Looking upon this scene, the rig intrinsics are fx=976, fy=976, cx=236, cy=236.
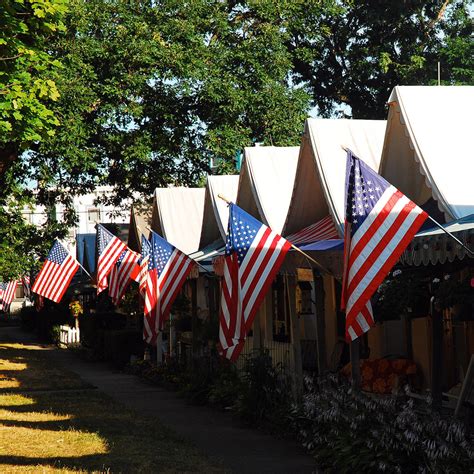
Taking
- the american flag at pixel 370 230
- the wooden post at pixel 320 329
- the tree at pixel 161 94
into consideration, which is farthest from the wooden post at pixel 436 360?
the tree at pixel 161 94

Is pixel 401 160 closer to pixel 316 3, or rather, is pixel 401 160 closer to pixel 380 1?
pixel 316 3

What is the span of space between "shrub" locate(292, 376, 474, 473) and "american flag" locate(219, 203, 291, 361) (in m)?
1.97

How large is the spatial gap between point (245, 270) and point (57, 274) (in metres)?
13.8

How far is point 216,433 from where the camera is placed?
1462cm

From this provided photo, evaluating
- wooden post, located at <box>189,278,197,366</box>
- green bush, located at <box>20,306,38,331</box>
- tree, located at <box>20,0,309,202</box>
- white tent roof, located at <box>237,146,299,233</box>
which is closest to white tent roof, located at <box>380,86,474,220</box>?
white tent roof, located at <box>237,146,299,233</box>

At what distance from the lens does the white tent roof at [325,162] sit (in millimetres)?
15207

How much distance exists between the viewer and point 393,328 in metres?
16.3

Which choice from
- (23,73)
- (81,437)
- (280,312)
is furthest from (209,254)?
(81,437)

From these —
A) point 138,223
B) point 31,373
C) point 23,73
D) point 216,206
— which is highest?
point 23,73

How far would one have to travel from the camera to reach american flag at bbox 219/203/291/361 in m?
12.8

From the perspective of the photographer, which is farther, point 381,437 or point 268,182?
point 268,182

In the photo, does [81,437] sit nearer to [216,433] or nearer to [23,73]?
[216,433]

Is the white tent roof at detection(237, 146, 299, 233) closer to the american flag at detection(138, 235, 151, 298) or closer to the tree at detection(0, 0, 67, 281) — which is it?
the american flag at detection(138, 235, 151, 298)

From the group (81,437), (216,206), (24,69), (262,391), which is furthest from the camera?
(216,206)
